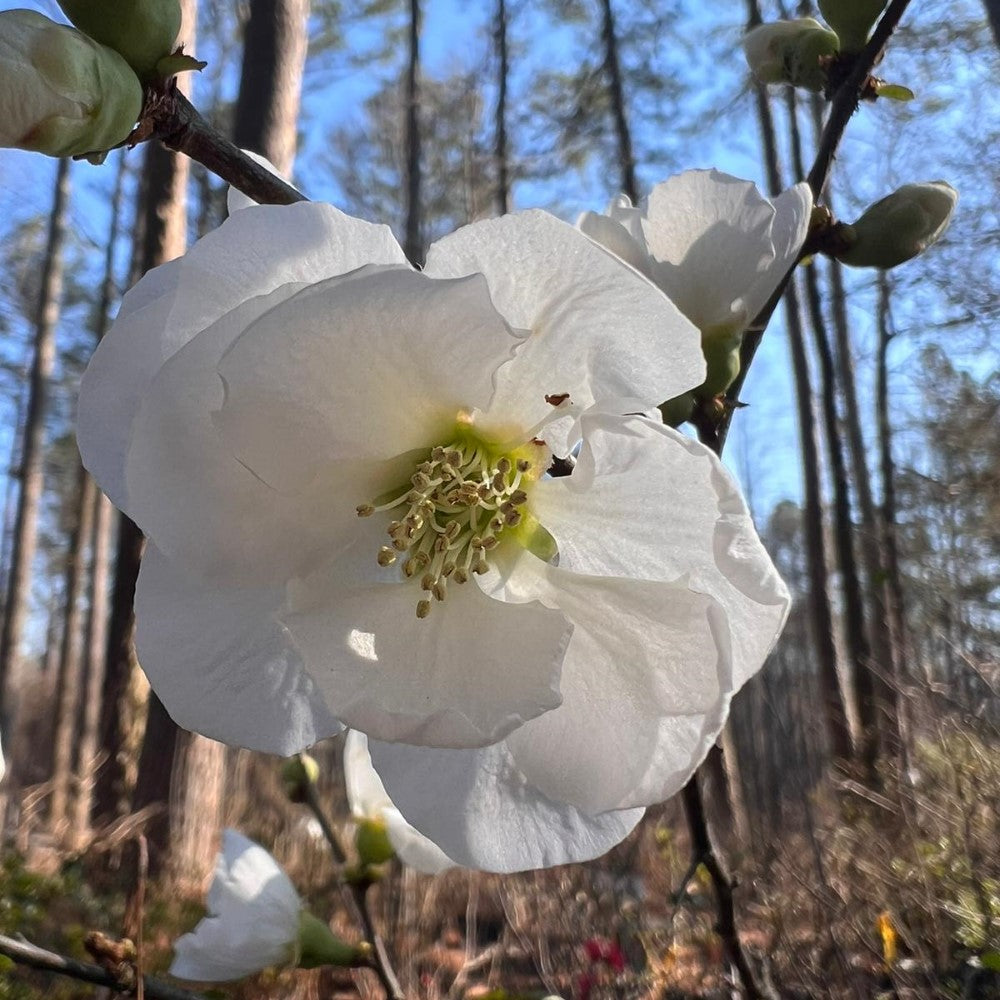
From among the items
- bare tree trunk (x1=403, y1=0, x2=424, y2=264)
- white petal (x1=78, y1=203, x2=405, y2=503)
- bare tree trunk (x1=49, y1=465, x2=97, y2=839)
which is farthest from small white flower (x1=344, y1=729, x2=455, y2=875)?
bare tree trunk (x1=403, y1=0, x2=424, y2=264)

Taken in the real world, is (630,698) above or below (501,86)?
below

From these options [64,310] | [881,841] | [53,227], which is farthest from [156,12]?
[64,310]

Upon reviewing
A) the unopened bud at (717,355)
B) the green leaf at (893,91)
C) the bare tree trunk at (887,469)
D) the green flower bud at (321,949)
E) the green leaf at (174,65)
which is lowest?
the green flower bud at (321,949)

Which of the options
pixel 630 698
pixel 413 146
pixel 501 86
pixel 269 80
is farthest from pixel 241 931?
pixel 413 146

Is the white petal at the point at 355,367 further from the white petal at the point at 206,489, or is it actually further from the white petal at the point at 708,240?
the white petal at the point at 708,240

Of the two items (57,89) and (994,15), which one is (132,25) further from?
(994,15)

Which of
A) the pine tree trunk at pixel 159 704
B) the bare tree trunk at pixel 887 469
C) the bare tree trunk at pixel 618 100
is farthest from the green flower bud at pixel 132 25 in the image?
the bare tree trunk at pixel 618 100

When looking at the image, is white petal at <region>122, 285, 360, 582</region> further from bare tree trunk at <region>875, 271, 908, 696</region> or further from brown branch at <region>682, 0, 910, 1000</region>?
bare tree trunk at <region>875, 271, 908, 696</region>
